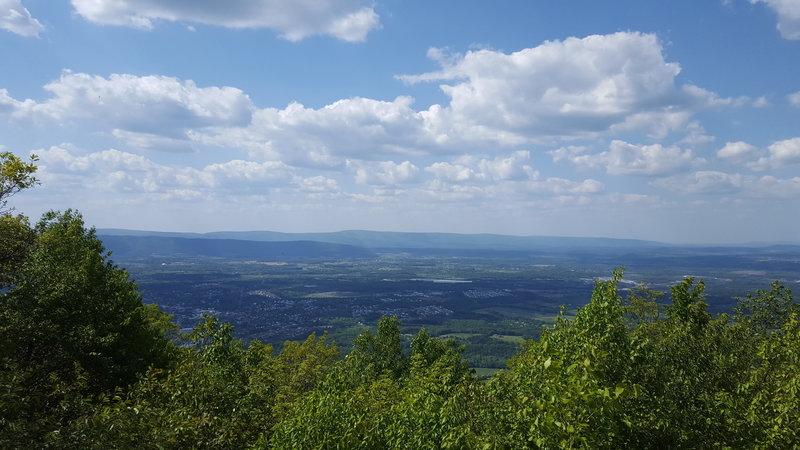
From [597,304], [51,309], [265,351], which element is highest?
[597,304]

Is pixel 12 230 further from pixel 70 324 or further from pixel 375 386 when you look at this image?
pixel 375 386

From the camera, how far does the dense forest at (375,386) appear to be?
13195 mm

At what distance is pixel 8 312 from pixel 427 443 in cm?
2870

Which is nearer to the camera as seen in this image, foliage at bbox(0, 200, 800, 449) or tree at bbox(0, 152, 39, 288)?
foliage at bbox(0, 200, 800, 449)

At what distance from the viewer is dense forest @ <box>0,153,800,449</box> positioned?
13.2m

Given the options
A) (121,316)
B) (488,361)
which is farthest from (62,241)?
(488,361)

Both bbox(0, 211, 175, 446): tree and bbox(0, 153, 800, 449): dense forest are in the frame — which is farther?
bbox(0, 211, 175, 446): tree

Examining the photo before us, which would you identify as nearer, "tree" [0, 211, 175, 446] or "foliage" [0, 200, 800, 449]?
"foliage" [0, 200, 800, 449]

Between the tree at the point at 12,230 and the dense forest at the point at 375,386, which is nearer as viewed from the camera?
the dense forest at the point at 375,386

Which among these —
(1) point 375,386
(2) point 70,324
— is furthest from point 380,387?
(2) point 70,324

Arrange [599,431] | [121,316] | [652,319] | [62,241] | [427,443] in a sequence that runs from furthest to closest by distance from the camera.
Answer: [652,319] < [62,241] < [121,316] < [427,443] < [599,431]

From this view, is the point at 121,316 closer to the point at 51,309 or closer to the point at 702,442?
the point at 51,309

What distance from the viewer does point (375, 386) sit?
35.7 m

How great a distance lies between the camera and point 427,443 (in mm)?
15258
